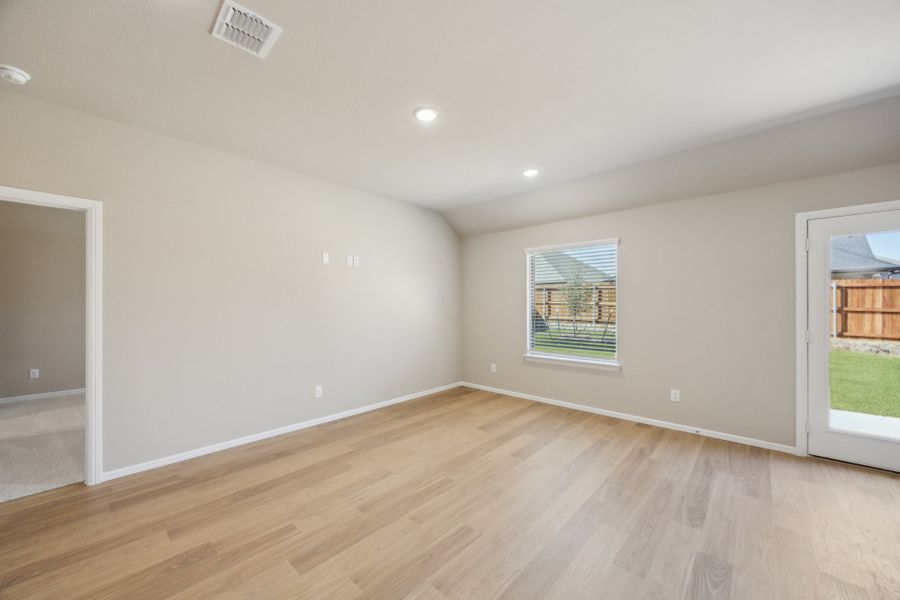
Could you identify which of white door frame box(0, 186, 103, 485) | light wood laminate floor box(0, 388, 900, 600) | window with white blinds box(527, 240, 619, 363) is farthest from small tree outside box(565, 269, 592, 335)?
white door frame box(0, 186, 103, 485)

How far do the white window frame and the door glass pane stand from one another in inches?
69.0

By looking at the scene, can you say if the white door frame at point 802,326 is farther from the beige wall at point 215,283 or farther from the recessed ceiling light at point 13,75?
the recessed ceiling light at point 13,75

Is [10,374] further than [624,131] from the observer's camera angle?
Yes

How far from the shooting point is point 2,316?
4.91 m

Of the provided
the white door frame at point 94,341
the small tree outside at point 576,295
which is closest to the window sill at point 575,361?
the small tree outside at point 576,295

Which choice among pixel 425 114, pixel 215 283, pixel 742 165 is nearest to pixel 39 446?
pixel 215 283

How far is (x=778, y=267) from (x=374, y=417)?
4396 mm

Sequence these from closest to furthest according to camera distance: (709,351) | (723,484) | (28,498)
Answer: (28,498), (723,484), (709,351)

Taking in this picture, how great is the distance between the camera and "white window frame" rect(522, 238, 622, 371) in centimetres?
422

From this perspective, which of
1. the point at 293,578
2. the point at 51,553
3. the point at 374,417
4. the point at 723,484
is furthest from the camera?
the point at 374,417

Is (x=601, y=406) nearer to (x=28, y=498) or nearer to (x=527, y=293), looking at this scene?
(x=527, y=293)

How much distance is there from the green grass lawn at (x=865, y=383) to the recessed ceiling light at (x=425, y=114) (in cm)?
387

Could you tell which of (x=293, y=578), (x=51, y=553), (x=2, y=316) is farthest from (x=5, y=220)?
(x=293, y=578)

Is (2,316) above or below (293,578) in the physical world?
above
